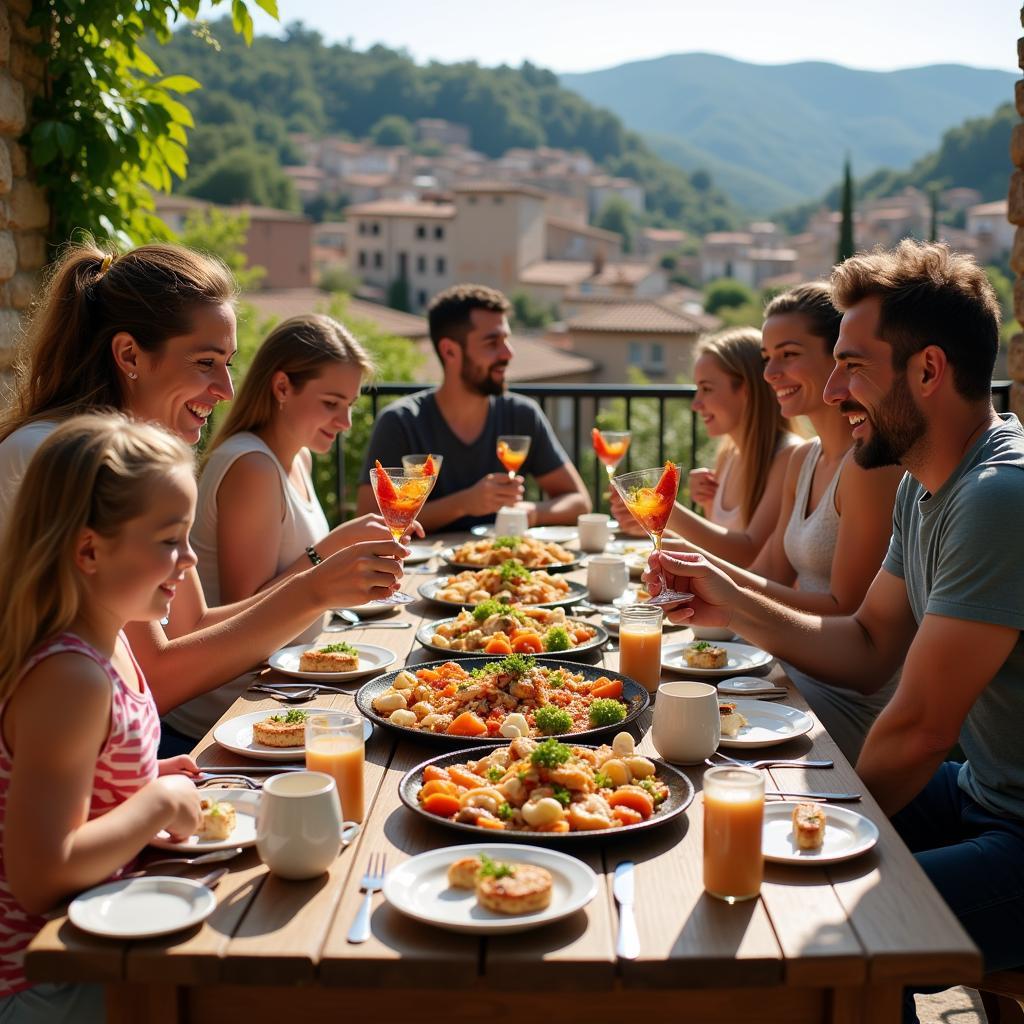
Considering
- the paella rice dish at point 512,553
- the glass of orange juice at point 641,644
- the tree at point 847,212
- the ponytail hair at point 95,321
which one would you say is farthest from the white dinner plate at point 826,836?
the tree at point 847,212

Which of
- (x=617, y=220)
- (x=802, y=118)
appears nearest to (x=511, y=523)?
(x=617, y=220)

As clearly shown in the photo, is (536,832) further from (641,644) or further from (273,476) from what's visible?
(273,476)

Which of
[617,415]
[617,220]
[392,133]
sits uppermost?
[392,133]

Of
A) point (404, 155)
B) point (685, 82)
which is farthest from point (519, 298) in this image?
point (685, 82)

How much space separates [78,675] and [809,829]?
0.98 m

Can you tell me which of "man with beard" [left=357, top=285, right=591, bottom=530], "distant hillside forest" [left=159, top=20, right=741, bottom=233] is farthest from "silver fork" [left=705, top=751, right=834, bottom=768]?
"distant hillside forest" [left=159, top=20, right=741, bottom=233]

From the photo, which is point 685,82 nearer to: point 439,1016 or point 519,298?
point 519,298

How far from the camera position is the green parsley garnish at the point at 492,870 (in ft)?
4.66

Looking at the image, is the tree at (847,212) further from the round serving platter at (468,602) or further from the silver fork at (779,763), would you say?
the silver fork at (779,763)

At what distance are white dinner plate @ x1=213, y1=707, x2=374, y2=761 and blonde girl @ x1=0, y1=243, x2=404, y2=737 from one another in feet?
0.78

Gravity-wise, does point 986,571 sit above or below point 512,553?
above

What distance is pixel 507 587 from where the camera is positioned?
9.91 ft

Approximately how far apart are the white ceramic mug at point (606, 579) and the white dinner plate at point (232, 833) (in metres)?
1.49

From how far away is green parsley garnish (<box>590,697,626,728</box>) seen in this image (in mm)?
1991
